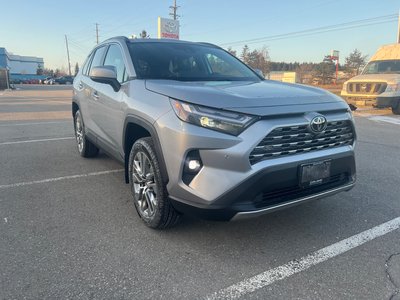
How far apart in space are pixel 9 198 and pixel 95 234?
152 cm

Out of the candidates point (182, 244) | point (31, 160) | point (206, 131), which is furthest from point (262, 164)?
point (31, 160)

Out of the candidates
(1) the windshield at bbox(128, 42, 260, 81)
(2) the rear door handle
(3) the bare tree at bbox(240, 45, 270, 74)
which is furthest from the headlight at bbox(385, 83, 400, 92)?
(3) the bare tree at bbox(240, 45, 270, 74)

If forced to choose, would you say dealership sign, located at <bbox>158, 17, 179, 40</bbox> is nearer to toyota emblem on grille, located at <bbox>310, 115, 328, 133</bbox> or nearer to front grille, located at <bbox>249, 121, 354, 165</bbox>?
front grille, located at <bbox>249, 121, 354, 165</bbox>

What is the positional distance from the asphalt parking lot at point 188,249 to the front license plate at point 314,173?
57cm

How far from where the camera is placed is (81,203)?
3826 mm

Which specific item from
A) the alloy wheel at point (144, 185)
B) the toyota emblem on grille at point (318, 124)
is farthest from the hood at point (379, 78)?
the alloy wheel at point (144, 185)

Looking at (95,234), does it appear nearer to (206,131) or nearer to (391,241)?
(206,131)

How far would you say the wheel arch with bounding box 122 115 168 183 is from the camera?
2.78 metres

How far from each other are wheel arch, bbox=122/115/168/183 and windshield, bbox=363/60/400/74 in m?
13.5

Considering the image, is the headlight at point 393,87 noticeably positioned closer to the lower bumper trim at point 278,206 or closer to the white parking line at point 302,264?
the white parking line at point 302,264

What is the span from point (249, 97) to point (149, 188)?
1.19 m

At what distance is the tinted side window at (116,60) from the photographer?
3764mm

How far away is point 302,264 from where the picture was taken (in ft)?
8.66

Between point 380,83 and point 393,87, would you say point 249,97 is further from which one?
point 380,83
